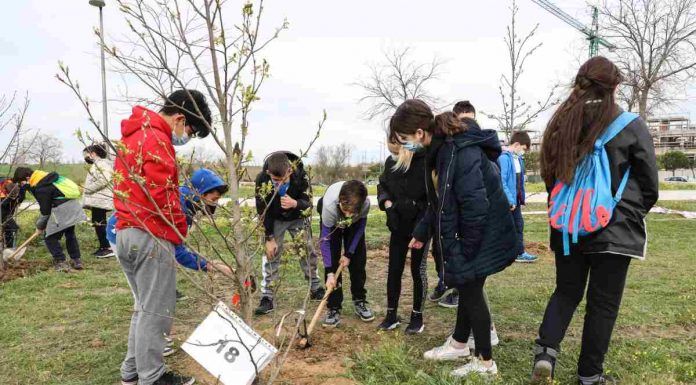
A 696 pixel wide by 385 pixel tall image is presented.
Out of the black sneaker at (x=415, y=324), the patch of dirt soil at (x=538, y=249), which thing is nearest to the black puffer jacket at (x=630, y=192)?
the black sneaker at (x=415, y=324)

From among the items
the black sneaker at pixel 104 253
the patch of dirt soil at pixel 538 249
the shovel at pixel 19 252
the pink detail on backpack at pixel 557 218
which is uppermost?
the pink detail on backpack at pixel 557 218

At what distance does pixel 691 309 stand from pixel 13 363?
5258 mm

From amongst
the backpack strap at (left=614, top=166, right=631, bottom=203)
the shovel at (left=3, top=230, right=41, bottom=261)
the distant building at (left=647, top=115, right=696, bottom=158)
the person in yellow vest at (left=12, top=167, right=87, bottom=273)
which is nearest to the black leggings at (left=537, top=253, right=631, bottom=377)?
the backpack strap at (left=614, top=166, right=631, bottom=203)

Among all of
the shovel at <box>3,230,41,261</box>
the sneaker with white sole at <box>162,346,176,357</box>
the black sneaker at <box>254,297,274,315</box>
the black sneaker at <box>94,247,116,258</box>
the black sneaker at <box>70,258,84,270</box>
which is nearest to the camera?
the sneaker with white sole at <box>162,346,176,357</box>

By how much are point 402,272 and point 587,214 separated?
1548 millimetres

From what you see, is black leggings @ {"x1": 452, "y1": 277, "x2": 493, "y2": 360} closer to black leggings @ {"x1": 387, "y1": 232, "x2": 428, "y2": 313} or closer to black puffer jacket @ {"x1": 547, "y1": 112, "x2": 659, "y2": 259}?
black puffer jacket @ {"x1": 547, "y1": 112, "x2": 659, "y2": 259}

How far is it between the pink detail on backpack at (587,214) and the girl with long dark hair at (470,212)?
38 cm

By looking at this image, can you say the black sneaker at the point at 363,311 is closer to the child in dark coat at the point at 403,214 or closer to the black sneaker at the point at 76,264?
the child in dark coat at the point at 403,214

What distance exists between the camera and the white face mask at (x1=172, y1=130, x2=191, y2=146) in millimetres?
2531

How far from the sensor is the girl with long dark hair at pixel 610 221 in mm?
2438

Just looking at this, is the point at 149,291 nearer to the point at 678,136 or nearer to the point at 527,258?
the point at 527,258

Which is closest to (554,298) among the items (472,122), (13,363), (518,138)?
(472,122)

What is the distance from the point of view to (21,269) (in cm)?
605

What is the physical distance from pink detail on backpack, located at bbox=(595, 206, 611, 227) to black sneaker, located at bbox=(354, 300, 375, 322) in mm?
2076
